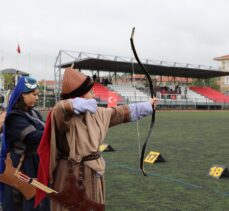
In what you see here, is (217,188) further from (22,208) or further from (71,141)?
(71,141)

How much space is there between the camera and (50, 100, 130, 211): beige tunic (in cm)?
258

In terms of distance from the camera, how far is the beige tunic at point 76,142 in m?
2.58

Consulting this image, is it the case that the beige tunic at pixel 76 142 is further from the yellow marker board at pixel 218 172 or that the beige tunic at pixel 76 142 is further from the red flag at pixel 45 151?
the yellow marker board at pixel 218 172

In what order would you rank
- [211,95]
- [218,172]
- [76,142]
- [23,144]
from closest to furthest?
[76,142]
[23,144]
[218,172]
[211,95]

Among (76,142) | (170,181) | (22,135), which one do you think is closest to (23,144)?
(22,135)

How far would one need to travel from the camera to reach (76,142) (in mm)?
2631

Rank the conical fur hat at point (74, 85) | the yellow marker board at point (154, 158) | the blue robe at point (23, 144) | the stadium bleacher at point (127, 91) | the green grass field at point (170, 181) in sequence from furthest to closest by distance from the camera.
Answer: the stadium bleacher at point (127, 91), the yellow marker board at point (154, 158), the green grass field at point (170, 181), the blue robe at point (23, 144), the conical fur hat at point (74, 85)

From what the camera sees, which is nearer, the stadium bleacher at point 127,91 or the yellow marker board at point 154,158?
the yellow marker board at point 154,158

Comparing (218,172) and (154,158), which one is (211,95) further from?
(218,172)

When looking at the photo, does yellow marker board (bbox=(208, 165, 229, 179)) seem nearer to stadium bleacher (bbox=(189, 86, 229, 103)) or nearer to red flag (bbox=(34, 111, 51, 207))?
red flag (bbox=(34, 111, 51, 207))

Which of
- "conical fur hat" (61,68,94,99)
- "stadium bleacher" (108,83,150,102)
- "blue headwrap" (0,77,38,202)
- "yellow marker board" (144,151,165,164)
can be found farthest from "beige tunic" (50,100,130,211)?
"stadium bleacher" (108,83,150,102)

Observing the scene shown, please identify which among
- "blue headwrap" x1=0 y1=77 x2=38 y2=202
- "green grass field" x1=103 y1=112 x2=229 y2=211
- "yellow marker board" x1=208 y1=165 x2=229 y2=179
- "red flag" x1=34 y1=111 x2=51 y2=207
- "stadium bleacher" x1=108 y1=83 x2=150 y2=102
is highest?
"blue headwrap" x1=0 y1=77 x2=38 y2=202

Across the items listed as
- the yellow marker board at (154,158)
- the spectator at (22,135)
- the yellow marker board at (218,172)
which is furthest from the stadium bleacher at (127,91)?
the spectator at (22,135)

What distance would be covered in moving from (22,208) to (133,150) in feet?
21.7
